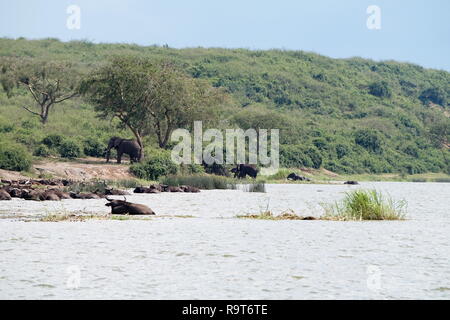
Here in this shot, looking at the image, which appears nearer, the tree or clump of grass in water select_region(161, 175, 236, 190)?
clump of grass in water select_region(161, 175, 236, 190)

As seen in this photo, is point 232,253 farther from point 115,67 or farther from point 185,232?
point 115,67

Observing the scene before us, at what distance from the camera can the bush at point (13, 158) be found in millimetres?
45875

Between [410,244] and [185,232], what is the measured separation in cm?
609

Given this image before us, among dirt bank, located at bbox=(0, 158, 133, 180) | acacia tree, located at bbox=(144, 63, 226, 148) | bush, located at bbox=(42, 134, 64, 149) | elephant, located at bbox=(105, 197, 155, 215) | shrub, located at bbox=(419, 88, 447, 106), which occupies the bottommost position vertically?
elephant, located at bbox=(105, 197, 155, 215)

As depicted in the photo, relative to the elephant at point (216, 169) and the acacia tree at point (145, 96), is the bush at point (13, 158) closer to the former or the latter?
the acacia tree at point (145, 96)

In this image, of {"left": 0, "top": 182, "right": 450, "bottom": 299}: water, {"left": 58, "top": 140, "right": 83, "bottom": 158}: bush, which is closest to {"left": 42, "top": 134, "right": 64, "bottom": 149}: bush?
{"left": 58, "top": 140, "right": 83, "bottom": 158}: bush

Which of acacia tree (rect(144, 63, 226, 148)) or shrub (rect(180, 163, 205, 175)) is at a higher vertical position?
acacia tree (rect(144, 63, 226, 148))

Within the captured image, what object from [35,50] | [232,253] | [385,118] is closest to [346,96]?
[385,118]

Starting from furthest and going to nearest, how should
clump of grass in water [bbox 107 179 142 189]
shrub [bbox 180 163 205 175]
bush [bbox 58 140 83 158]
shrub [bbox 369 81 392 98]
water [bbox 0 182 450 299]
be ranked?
shrub [bbox 369 81 392 98]
shrub [bbox 180 163 205 175]
bush [bbox 58 140 83 158]
clump of grass in water [bbox 107 179 142 189]
water [bbox 0 182 450 299]

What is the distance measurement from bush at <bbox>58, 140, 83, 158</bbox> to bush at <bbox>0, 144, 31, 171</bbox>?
898 cm

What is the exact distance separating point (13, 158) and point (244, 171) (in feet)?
69.7

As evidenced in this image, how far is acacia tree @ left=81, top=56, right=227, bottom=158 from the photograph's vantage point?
5838 cm

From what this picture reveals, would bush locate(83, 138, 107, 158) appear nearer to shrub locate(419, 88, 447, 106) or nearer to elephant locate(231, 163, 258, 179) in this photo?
elephant locate(231, 163, 258, 179)

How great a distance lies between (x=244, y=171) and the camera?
6266cm
